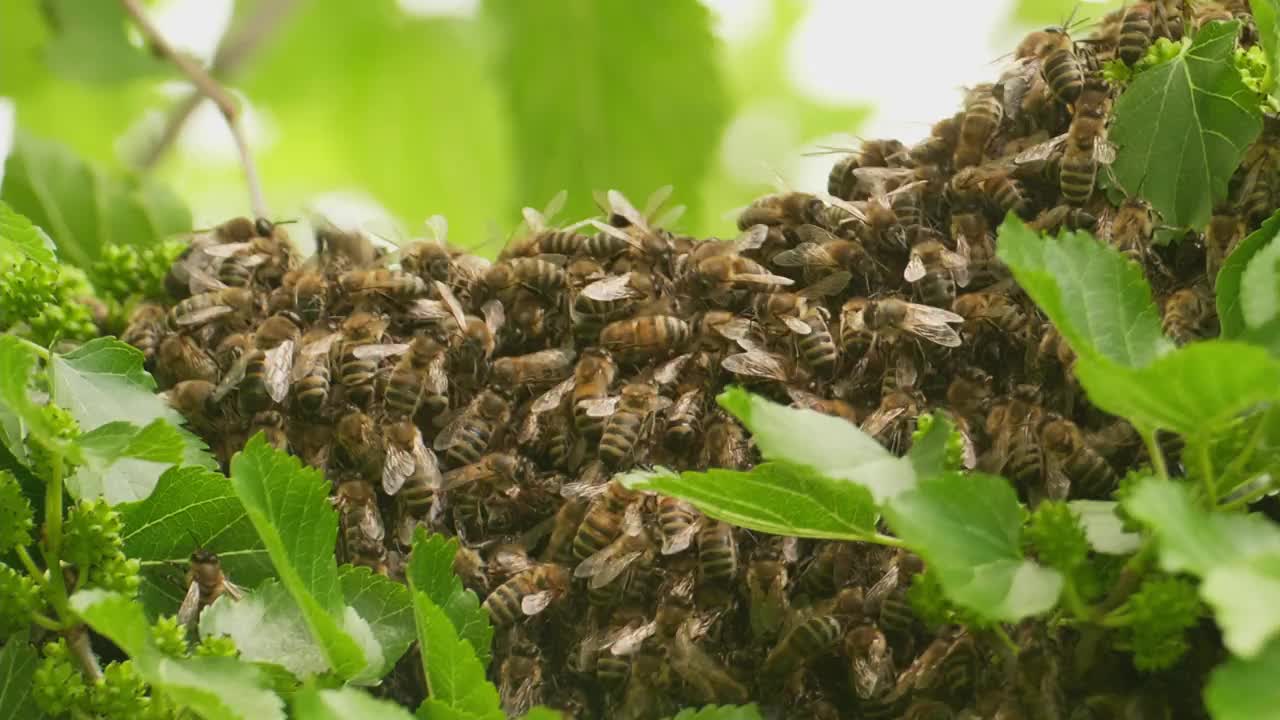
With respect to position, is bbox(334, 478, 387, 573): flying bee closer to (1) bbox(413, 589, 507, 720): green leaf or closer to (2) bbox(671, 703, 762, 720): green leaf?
(1) bbox(413, 589, 507, 720): green leaf

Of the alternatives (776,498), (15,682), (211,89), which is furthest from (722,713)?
(211,89)

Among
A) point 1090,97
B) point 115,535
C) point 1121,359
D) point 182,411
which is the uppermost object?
point 1090,97

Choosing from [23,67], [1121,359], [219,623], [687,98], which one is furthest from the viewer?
[23,67]

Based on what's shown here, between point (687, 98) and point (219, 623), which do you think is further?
point (687, 98)

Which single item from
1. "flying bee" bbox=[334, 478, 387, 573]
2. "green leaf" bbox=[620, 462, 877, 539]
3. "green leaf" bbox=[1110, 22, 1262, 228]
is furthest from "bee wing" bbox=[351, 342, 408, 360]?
"green leaf" bbox=[1110, 22, 1262, 228]

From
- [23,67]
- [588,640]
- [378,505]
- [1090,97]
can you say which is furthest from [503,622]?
[23,67]

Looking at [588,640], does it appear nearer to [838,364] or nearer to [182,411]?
[838,364]

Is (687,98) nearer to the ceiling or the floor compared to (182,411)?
nearer to the ceiling

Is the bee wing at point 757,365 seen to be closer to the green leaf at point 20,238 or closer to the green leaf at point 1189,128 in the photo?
the green leaf at point 1189,128
